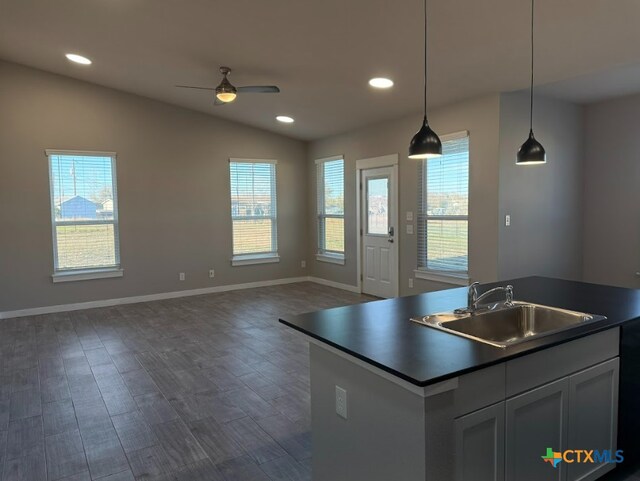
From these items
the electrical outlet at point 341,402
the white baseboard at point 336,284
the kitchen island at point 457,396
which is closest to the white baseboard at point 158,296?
the white baseboard at point 336,284

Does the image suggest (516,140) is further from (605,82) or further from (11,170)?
(11,170)

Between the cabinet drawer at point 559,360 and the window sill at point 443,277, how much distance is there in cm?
314

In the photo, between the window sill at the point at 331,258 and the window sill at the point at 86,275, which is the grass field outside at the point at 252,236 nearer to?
the window sill at the point at 331,258

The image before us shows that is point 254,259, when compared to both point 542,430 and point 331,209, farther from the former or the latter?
point 542,430

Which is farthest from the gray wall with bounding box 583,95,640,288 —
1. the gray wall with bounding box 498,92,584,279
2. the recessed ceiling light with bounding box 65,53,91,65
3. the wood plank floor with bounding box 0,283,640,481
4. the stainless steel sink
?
the recessed ceiling light with bounding box 65,53,91,65

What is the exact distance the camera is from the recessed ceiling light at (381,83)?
15.3ft

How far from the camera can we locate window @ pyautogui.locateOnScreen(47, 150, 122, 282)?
243 inches

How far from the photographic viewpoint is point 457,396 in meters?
1.51

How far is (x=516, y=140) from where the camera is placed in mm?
4863

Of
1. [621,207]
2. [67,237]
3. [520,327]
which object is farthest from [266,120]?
[520,327]

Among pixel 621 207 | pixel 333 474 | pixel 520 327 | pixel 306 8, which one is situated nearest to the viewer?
pixel 333 474

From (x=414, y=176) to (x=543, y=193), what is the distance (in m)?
1.56

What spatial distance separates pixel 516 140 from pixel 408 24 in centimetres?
215

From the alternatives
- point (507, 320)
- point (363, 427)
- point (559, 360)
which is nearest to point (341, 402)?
point (363, 427)
